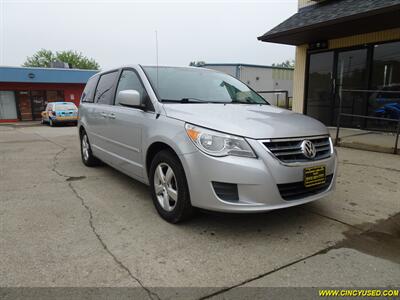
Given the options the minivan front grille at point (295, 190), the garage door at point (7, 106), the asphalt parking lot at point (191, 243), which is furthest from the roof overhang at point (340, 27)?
the garage door at point (7, 106)

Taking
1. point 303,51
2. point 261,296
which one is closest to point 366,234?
point 261,296

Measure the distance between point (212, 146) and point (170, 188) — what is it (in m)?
0.76

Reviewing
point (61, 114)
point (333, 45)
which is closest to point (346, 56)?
point (333, 45)

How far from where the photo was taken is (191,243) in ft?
9.87

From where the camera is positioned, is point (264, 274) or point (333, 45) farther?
point (333, 45)

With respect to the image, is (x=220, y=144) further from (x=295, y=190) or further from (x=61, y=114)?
(x=61, y=114)

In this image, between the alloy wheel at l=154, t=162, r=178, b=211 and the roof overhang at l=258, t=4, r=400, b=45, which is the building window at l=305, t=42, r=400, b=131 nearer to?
the roof overhang at l=258, t=4, r=400, b=45

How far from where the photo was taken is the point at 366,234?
3203 mm

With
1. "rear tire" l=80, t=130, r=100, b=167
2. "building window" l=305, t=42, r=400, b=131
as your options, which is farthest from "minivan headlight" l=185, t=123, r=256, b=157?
"building window" l=305, t=42, r=400, b=131

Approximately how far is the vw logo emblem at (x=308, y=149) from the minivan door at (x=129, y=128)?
164 cm

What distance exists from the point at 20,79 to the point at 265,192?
24997 millimetres

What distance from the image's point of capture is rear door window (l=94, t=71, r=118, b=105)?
16.0ft

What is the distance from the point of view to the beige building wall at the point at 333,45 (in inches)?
354

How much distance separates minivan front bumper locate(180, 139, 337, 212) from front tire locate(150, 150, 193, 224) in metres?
0.21
